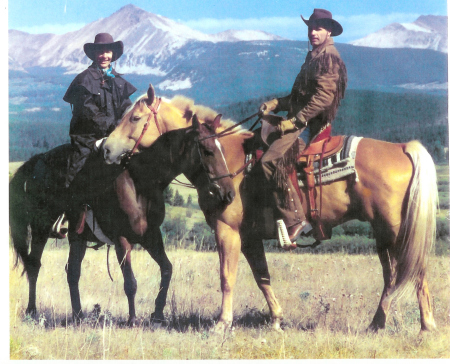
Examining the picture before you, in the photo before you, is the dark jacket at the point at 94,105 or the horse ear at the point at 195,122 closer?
the horse ear at the point at 195,122

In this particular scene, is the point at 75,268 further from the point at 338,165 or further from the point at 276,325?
the point at 338,165

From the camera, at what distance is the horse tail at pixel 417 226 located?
550cm

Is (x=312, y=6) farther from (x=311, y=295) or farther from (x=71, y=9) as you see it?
(x=311, y=295)

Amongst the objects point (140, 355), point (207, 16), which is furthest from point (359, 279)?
point (207, 16)

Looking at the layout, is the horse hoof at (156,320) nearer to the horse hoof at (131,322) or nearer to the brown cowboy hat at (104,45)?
the horse hoof at (131,322)

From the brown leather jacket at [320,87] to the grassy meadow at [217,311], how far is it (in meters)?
1.71

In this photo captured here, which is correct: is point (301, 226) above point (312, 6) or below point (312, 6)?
below

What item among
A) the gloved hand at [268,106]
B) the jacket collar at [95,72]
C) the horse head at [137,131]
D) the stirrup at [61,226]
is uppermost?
the jacket collar at [95,72]

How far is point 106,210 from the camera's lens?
645 cm

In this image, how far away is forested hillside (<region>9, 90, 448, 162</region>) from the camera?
22.4ft

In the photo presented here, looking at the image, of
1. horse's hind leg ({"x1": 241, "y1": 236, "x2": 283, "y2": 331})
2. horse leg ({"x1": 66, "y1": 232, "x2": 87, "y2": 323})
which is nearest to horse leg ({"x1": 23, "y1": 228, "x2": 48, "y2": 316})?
horse leg ({"x1": 66, "y1": 232, "x2": 87, "y2": 323})

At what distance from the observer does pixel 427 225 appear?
5520 millimetres

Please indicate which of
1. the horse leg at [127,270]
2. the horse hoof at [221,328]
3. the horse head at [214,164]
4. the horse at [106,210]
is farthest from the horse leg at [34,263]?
the horse head at [214,164]

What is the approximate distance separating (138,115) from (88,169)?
101 cm
